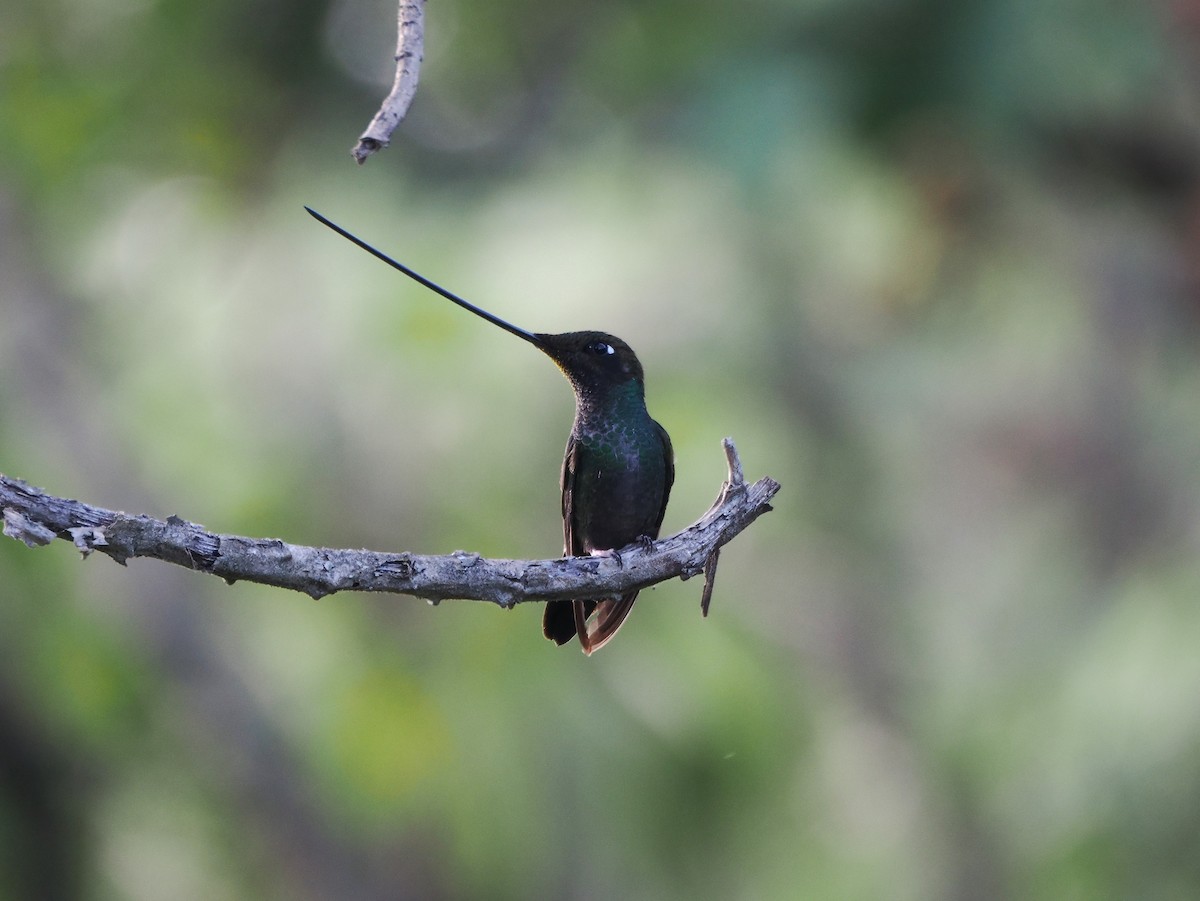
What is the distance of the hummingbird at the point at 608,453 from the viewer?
305 centimetres

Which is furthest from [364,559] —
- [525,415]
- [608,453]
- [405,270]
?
[525,415]

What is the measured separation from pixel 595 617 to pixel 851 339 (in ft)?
35.9

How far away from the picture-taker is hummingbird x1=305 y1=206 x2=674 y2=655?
3055 millimetres

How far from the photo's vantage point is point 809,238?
13.4 meters

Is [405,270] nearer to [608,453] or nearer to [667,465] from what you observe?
[608,453]

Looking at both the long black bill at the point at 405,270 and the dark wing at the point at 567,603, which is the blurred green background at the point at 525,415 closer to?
the dark wing at the point at 567,603

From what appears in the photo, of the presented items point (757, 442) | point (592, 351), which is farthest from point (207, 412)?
point (592, 351)

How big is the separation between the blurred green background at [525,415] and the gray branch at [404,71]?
545 centimetres

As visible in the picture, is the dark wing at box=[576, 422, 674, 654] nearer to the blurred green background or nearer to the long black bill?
the long black bill

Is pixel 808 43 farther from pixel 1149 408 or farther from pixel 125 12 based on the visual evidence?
pixel 1149 408

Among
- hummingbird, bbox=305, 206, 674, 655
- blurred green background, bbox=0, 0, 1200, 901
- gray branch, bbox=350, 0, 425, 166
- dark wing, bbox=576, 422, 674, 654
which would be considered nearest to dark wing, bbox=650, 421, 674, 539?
hummingbird, bbox=305, 206, 674, 655

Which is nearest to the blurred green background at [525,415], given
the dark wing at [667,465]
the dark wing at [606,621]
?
the dark wing at [667,465]

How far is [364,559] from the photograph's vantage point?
1924 mm

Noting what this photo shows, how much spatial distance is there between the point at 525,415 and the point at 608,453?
7229 mm
